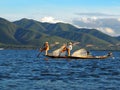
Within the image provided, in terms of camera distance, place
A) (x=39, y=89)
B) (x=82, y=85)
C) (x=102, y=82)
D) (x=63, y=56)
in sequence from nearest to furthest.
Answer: (x=39, y=89)
(x=82, y=85)
(x=102, y=82)
(x=63, y=56)

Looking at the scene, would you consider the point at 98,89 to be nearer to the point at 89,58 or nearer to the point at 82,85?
the point at 82,85

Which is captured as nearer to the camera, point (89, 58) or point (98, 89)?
point (98, 89)

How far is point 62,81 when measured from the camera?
46.2 meters

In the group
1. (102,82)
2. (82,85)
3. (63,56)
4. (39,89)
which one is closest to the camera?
(39,89)

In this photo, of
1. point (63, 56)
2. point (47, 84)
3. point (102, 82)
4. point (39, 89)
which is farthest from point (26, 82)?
point (63, 56)

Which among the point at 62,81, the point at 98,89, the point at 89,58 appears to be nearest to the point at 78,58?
the point at 89,58

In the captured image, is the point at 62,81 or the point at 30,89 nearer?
the point at 30,89

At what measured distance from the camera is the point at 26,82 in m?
Result: 44.8

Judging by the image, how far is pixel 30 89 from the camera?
39.2 meters

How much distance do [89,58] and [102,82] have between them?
201 ft

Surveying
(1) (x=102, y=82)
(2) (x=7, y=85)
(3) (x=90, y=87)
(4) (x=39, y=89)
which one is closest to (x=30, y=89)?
(4) (x=39, y=89)

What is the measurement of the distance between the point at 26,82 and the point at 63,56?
57.9m

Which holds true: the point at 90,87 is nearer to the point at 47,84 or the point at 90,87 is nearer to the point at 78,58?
the point at 47,84

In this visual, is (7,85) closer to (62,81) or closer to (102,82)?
(62,81)
